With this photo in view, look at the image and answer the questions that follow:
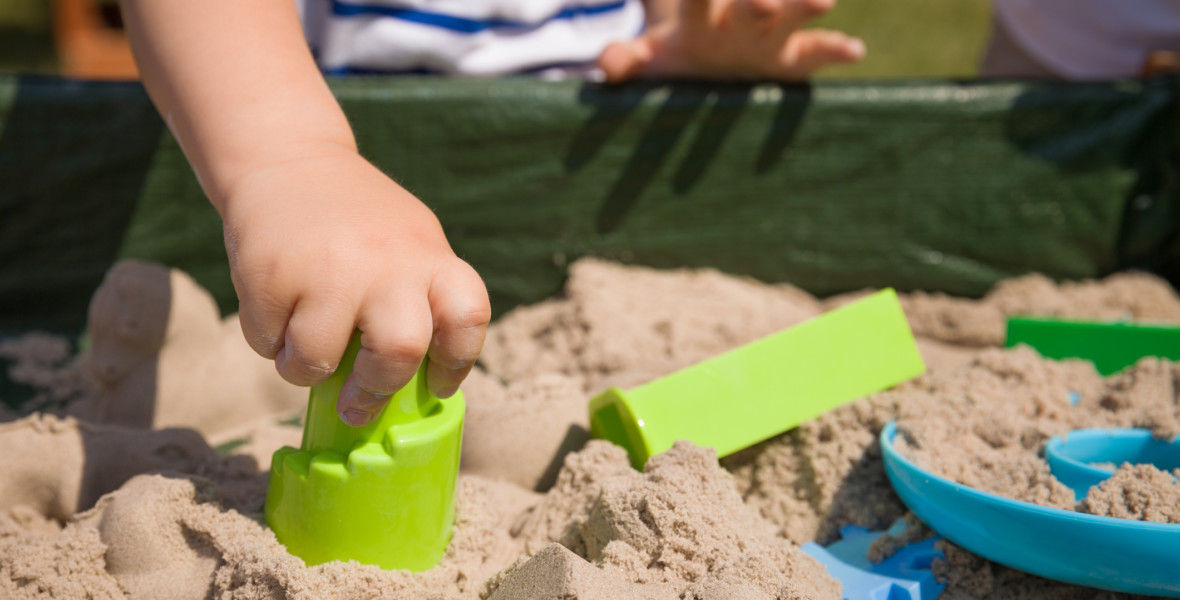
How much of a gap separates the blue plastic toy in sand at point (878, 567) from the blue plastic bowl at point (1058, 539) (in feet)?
0.11

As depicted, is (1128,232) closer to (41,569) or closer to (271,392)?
(271,392)

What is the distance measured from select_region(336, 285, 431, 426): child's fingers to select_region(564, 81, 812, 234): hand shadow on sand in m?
0.71

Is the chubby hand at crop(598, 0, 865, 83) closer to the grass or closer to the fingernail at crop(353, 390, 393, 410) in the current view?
the fingernail at crop(353, 390, 393, 410)

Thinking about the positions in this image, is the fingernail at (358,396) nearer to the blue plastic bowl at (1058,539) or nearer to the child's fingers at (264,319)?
the child's fingers at (264,319)

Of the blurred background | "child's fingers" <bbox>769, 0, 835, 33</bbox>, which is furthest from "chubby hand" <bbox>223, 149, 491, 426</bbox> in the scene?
the blurred background

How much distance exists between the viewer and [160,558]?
1.89 ft

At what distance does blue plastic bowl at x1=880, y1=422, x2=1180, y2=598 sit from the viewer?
0.54 m

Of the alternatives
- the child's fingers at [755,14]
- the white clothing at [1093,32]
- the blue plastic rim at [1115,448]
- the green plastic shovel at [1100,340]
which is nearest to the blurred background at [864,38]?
the white clothing at [1093,32]

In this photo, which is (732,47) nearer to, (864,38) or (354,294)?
(354,294)

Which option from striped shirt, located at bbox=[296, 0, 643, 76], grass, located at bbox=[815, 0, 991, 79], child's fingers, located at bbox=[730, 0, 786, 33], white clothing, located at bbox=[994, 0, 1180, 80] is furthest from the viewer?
grass, located at bbox=[815, 0, 991, 79]

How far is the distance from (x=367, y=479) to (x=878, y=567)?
0.39m

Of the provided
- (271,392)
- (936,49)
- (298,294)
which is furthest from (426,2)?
(936,49)

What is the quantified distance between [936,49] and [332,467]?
10.8 feet

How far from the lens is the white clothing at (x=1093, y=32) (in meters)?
1.46
